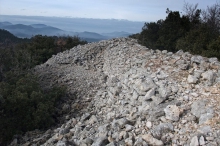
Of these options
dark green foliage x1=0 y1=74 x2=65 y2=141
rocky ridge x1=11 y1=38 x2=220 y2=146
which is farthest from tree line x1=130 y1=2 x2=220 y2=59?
dark green foliage x1=0 y1=74 x2=65 y2=141

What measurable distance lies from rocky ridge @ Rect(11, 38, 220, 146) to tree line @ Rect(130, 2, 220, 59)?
3.83 m

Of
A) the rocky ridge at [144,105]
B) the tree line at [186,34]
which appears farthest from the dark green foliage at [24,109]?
the tree line at [186,34]

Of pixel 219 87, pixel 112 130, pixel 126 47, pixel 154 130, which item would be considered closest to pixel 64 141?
pixel 112 130

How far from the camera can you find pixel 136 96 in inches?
244

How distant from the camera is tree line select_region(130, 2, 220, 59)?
37.1 feet

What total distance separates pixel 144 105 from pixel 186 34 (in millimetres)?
9655

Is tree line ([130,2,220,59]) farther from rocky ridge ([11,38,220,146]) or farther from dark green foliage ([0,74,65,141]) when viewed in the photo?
dark green foliage ([0,74,65,141])

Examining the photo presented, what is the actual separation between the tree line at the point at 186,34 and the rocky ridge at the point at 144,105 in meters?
3.83

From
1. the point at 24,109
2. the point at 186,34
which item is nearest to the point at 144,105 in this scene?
the point at 24,109

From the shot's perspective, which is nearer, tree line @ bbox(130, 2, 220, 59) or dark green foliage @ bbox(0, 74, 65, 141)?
dark green foliage @ bbox(0, 74, 65, 141)

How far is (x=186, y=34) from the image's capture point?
13.9 metres

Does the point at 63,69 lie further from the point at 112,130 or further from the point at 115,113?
the point at 112,130

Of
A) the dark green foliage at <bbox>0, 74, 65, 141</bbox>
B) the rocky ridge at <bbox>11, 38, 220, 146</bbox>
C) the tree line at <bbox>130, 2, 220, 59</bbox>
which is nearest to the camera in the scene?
the rocky ridge at <bbox>11, 38, 220, 146</bbox>

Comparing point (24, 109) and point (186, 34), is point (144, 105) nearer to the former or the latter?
point (24, 109)
